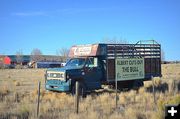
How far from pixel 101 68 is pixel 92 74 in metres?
0.84

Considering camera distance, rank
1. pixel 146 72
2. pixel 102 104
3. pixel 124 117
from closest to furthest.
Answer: pixel 124 117
pixel 102 104
pixel 146 72

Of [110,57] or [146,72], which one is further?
[146,72]

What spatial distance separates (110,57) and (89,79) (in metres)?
1.91

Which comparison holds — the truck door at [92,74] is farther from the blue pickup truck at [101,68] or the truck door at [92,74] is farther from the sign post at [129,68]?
the sign post at [129,68]

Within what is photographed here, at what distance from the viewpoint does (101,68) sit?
66.9ft

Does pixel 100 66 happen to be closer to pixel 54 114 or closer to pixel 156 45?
pixel 156 45

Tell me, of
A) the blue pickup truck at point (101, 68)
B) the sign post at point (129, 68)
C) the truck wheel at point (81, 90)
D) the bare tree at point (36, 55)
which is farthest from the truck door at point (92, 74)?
the bare tree at point (36, 55)

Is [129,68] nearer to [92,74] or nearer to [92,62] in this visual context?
[92,62]

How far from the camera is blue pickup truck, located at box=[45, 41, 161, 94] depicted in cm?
1902

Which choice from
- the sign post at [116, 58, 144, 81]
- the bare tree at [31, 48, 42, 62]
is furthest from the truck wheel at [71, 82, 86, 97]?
the bare tree at [31, 48, 42, 62]

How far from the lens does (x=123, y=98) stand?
17.8 m

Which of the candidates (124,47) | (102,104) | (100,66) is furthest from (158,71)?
(102,104)

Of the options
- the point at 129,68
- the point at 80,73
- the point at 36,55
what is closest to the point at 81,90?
the point at 80,73

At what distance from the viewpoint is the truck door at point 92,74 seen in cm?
1955
